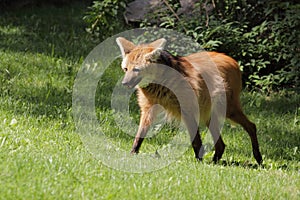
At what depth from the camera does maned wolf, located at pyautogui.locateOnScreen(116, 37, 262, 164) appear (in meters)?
5.27

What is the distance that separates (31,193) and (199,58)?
2.79 metres

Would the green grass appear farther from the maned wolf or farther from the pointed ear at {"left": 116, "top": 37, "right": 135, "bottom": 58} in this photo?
the pointed ear at {"left": 116, "top": 37, "right": 135, "bottom": 58}

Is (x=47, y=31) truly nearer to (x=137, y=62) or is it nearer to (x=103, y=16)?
(x=103, y=16)

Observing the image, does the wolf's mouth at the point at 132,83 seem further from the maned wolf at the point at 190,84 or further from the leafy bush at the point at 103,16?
the leafy bush at the point at 103,16

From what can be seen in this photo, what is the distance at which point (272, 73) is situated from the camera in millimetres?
8555

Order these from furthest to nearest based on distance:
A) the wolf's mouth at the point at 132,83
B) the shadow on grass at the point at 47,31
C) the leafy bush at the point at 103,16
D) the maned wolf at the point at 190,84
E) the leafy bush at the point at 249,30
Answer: the shadow on grass at the point at 47,31 < the leafy bush at the point at 103,16 < the leafy bush at the point at 249,30 < the maned wolf at the point at 190,84 < the wolf's mouth at the point at 132,83

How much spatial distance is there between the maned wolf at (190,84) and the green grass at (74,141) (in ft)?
1.17

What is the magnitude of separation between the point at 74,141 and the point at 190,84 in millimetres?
1235

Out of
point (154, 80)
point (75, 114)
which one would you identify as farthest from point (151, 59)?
point (75, 114)

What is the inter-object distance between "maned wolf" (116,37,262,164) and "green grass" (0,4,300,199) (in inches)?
14.0

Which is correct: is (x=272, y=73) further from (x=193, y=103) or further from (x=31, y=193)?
(x=31, y=193)

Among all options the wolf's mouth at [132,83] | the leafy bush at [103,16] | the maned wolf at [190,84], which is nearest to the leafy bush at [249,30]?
the leafy bush at [103,16]

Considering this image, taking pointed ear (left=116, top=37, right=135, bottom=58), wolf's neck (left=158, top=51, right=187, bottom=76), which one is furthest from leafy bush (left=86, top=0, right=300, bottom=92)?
pointed ear (left=116, top=37, right=135, bottom=58)

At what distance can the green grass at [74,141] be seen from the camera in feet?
13.1
